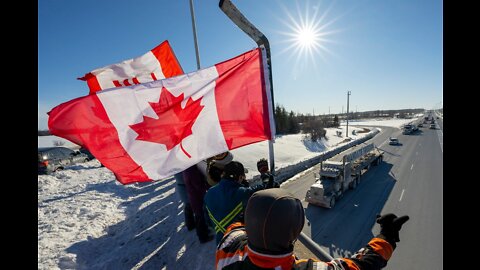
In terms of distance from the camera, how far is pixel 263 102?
3613 millimetres

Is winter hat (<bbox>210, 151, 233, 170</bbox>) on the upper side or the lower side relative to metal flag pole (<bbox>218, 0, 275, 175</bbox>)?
lower

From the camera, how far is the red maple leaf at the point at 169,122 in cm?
323

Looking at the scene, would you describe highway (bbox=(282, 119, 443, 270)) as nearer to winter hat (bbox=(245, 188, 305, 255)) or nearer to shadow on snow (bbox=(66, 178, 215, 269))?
shadow on snow (bbox=(66, 178, 215, 269))

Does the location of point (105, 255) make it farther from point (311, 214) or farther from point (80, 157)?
point (80, 157)

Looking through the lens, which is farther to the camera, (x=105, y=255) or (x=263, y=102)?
(x=105, y=255)

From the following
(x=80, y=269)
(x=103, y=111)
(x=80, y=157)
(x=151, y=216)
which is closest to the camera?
(x=103, y=111)

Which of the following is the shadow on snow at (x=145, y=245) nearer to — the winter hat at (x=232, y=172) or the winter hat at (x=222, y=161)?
the winter hat at (x=222, y=161)

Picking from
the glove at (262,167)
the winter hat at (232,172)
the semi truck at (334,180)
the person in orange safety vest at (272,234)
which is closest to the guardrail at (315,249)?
the glove at (262,167)

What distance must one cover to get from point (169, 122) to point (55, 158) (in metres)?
15.7

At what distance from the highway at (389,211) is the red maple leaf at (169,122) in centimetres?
664

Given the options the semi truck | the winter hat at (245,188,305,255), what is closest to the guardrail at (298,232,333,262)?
the winter hat at (245,188,305,255)

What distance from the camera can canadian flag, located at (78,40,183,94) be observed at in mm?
4796
